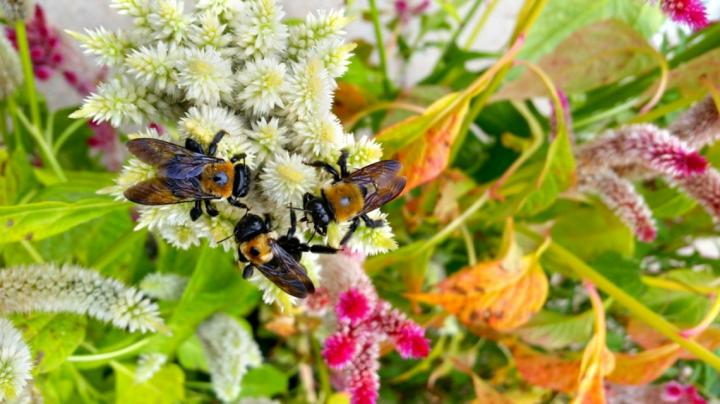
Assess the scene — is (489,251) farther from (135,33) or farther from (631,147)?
(135,33)

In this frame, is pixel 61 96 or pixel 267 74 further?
pixel 61 96

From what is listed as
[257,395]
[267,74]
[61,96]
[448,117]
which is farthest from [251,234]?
[61,96]

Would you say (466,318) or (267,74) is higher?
(267,74)

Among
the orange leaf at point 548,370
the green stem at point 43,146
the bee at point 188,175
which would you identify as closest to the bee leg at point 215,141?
the bee at point 188,175

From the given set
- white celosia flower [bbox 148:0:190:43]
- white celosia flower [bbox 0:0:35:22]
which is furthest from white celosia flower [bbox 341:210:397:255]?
white celosia flower [bbox 0:0:35:22]

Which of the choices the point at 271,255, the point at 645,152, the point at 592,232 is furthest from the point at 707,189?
the point at 271,255

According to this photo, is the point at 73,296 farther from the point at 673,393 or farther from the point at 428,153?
the point at 673,393
